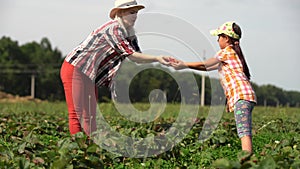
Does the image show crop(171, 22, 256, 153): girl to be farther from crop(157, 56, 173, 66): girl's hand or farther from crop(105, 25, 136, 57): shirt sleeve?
crop(105, 25, 136, 57): shirt sleeve

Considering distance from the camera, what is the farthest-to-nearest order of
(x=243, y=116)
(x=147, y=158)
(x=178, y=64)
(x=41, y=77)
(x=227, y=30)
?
1. (x=41, y=77)
2. (x=178, y=64)
3. (x=227, y=30)
4. (x=243, y=116)
5. (x=147, y=158)

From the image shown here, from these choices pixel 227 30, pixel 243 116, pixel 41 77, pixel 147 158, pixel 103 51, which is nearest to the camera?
pixel 147 158

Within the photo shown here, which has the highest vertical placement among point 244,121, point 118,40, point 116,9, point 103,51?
point 116,9

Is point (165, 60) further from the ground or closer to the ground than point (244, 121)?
further from the ground

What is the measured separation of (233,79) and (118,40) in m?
1.24

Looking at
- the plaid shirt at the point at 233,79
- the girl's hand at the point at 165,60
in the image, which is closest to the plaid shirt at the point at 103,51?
the girl's hand at the point at 165,60

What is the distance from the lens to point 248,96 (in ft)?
15.1

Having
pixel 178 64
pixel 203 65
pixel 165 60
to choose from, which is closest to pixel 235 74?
pixel 203 65

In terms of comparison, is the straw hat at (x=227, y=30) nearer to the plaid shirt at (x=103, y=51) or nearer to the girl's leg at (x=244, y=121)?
the girl's leg at (x=244, y=121)

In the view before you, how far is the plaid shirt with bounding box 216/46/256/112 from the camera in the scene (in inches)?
182

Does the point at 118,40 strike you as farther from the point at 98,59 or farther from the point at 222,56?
the point at 222,56

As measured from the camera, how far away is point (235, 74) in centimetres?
470

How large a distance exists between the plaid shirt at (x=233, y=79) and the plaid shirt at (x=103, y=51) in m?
0.98

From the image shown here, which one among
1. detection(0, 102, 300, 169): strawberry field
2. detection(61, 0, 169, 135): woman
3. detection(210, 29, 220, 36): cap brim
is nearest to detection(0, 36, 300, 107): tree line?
detection(0, 102, 300, 169): strawberry field
